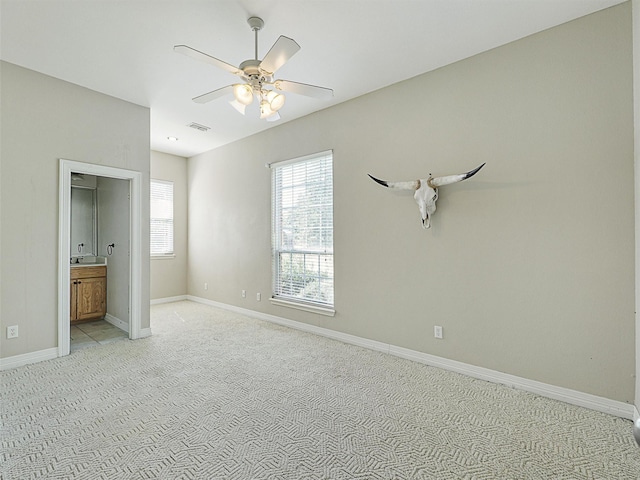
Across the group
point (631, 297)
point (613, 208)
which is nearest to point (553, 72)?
point (613, 208)

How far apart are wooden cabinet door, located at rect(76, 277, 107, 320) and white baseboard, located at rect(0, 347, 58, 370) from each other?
1.38 m

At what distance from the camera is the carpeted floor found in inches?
72.2

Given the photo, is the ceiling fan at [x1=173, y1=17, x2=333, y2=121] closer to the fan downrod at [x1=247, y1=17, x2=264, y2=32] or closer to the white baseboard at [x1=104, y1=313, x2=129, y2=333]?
the fan downrod at [x1=247, y1=17, x2=264, y2=32]

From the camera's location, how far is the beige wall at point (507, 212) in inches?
96.0

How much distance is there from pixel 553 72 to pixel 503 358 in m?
2.54

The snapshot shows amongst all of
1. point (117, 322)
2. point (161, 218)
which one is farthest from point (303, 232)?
point (161, 218)

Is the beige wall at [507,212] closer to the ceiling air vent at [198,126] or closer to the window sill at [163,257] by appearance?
the ceiling air vent at [198,126]

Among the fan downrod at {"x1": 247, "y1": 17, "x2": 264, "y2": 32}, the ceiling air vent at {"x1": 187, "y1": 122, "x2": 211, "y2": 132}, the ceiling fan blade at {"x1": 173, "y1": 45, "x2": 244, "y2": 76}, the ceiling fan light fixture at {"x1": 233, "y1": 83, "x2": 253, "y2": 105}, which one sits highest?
the ceiling air vent at {"x1": 187, "y1": 122, "x2": 211, "y2": 132}

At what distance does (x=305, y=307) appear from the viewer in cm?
456

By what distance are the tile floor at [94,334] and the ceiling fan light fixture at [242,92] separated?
141 inches

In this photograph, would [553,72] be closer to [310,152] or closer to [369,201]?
[369,201]

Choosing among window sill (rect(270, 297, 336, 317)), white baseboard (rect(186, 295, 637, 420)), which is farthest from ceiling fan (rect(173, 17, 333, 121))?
white baseboard (rect(186, 295, 637, 420))

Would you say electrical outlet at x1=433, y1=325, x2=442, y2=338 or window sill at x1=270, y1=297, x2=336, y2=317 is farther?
window sill at x1=270, y1=297, x2=336, y2=317

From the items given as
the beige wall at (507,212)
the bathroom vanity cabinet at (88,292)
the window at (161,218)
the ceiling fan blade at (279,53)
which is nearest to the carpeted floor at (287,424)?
the beige wall at (507,212)
